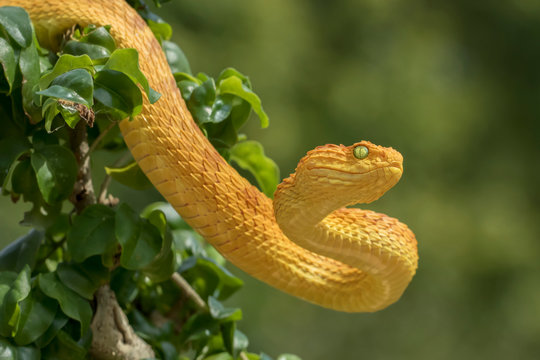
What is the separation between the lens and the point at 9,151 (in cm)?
72

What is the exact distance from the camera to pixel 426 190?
12.7 feet

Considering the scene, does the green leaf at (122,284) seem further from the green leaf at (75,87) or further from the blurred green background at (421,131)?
the blurred green background at (421,131)

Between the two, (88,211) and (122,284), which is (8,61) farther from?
(122,284)

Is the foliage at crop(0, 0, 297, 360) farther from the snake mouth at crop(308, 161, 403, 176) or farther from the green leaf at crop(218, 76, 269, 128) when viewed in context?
the snake mouth at crop(308, 161, 403, 176)

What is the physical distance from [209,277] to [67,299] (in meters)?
0.25

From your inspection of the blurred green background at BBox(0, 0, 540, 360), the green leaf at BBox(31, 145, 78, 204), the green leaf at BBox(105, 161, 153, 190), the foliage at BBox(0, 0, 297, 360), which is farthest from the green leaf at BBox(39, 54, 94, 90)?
the blurred green background at BBox(0, 0, 540, 360)

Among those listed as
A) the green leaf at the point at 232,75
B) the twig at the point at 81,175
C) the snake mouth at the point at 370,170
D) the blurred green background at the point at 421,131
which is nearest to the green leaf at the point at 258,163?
the green leaf at the point at 232,75

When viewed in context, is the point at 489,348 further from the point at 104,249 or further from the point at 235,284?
the point at 104,249

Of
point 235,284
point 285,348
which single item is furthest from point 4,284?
point 285,348

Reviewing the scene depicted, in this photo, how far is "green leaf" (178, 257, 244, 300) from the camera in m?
0.94

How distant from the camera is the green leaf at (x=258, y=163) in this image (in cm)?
94

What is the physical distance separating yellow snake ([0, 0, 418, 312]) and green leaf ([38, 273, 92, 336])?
0.15 meters

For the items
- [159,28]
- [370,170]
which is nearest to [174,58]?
[159,28]

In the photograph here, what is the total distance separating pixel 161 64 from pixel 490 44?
156 inches
